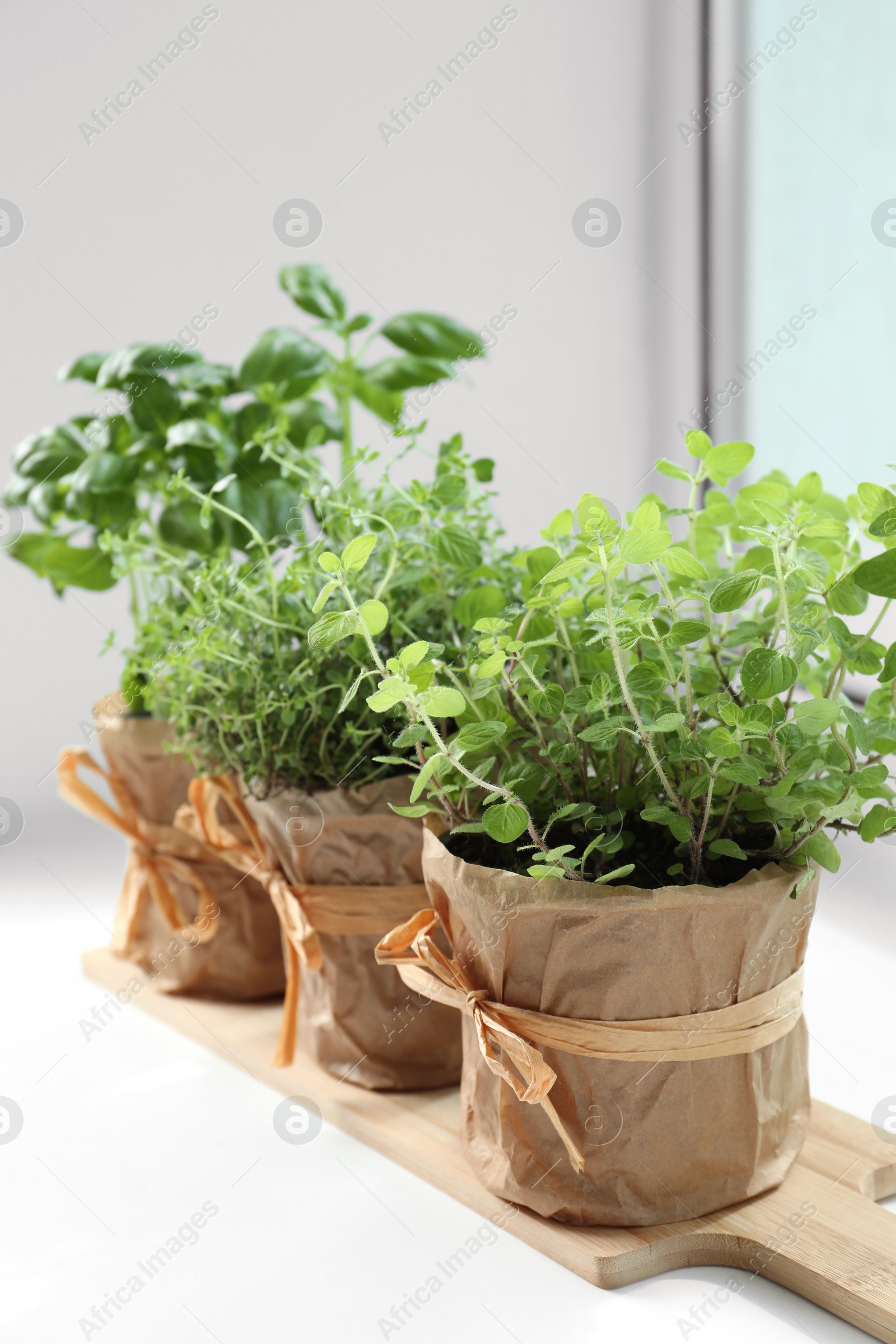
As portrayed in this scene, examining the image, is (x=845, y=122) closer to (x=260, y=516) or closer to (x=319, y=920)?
(x=260, y=516)

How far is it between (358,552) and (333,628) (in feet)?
0.13

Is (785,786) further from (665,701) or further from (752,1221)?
(752,1221)

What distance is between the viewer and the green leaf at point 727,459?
60 cm

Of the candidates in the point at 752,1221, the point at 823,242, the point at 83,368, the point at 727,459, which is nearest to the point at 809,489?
the point at 727,459

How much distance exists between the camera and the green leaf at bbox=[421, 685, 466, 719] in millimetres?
531

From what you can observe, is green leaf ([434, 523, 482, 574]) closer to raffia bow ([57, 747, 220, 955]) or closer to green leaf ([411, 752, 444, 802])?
green leaf ([411, 752, 444, 802])

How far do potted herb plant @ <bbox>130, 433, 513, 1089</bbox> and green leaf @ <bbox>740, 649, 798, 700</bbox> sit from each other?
0.21 metres

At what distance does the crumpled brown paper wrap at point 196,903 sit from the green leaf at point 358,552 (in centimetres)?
36

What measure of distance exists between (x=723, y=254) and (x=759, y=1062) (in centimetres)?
117

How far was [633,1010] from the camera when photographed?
56 centimetres

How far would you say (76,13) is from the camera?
1287mm

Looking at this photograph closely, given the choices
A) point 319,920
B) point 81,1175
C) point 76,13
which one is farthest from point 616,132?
point 81,1175

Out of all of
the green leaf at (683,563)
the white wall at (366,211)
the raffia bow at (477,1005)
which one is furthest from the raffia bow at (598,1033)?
the white wall at (366,211)

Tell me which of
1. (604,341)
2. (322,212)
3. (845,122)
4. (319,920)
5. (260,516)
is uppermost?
(845,122)
